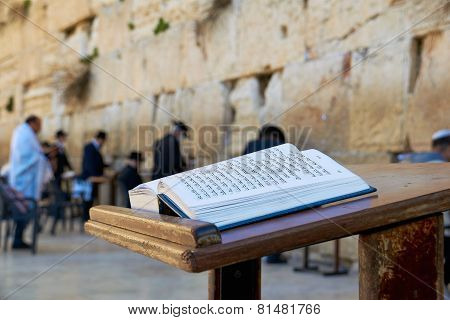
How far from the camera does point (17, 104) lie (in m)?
14.7

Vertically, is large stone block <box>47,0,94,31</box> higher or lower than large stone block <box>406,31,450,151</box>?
higher

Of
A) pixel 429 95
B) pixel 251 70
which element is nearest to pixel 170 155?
pixel 251 70

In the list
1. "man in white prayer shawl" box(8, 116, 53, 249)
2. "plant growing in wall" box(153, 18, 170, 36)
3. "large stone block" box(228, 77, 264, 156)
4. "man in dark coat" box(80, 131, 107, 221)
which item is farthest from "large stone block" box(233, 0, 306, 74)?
"man in dark coat" box(80, 131, 107, 221)

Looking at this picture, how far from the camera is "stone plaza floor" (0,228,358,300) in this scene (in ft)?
15.1

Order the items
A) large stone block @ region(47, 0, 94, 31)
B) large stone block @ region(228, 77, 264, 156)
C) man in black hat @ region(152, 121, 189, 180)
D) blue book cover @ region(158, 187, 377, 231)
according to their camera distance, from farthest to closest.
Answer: large stone block @ region(47, 0, 94, 31), man in black hat @ region(152, 121, 189, 180), large stone block @ region(228, 77, 264, 156), blue book cover @ region(158, 187, 377, 231)

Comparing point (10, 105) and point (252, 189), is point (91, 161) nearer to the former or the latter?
point (10, 105)

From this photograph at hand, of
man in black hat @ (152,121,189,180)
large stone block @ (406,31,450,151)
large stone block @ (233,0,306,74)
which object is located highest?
large stone block @ (233,0,306,74)

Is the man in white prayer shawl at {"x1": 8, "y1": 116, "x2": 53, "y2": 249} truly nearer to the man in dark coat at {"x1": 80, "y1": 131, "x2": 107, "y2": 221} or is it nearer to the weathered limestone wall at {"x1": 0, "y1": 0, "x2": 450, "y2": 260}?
the weathered limestone wall at {"x1": 0, "y1": 0, "x2": 450, "y2": 260}

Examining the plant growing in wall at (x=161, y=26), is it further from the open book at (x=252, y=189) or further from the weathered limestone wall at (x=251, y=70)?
the open book at (x=252, y=189)

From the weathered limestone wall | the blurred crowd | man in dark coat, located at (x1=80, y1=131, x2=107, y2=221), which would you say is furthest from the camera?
man in dark coat, located at (x1=80, y1=131, x2=107, y2=221)

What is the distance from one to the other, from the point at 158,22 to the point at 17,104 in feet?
21.2

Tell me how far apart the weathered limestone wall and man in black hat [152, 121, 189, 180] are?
366 millimetres

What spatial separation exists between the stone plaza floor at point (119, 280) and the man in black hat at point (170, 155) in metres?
1.24
